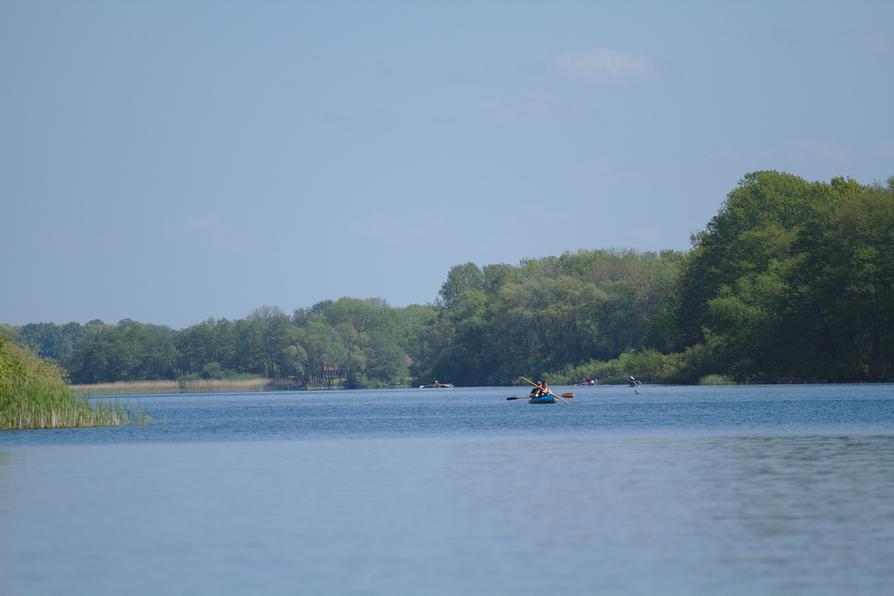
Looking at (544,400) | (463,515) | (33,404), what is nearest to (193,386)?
(544,400)

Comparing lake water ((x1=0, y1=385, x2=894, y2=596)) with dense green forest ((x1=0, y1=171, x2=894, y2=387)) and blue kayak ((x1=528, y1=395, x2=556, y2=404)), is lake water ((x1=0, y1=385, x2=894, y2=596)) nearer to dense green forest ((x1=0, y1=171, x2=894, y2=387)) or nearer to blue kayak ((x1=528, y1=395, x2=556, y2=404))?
blue kayak ((x1=528, y1=395, x2=556, y2=404))

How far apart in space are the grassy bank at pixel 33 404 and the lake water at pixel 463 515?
7767 mm

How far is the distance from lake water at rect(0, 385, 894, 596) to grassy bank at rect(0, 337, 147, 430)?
7.77 m

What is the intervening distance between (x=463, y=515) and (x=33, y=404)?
34462 millimetres

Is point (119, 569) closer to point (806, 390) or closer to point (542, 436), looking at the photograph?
point (542, 436)

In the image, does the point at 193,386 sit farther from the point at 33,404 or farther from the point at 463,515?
the point at 463,515

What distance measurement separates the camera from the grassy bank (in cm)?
5247

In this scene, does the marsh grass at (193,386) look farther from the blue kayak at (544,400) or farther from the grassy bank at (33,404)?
the grassy bank at (33,404)

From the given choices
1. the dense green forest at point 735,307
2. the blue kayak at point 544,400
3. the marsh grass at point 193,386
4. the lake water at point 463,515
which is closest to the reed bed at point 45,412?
the lake water at point 463,515

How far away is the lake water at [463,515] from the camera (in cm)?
1670

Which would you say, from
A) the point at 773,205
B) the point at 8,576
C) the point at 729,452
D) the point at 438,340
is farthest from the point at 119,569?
the point at 438,340

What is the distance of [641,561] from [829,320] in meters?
76.7

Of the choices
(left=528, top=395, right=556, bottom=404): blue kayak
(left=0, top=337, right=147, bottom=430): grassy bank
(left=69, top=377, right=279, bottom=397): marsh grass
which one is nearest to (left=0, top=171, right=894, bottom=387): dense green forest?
(left=528, top=395, right=556, bottom=404): blue kayak

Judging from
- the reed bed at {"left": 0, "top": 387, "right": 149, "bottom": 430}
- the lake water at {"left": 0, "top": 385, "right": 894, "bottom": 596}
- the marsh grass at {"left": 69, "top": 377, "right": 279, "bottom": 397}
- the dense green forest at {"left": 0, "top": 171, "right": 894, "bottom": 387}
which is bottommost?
the lake water at {"left": 0, "top": 385, "right": 894, "bottom": 596}
